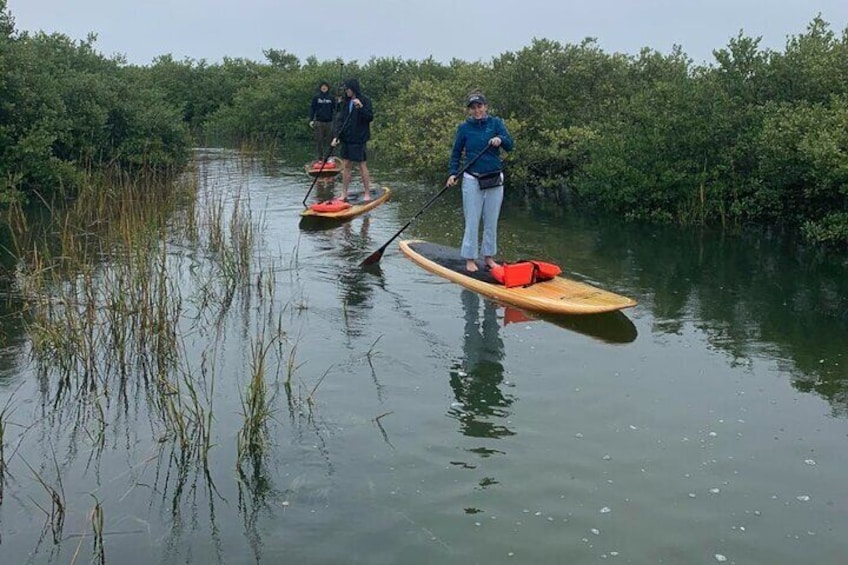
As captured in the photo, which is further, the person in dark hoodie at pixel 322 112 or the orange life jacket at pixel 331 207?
the person in dark hoodie at pixel 322 112

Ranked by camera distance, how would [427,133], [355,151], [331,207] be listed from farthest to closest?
[427,133], [355,151], [331,207]

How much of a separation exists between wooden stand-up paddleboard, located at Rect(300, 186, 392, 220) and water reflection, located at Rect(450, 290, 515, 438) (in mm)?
5056

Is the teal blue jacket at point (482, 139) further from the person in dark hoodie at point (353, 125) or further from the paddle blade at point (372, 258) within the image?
the person in dark hoodie at point (353, 125)

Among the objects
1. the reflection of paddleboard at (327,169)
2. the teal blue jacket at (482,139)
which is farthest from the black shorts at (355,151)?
the teal blue jacket at (482,139)

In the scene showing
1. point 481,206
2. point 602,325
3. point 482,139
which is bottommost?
point 602,325

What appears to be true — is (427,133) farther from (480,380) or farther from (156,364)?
(156,364)

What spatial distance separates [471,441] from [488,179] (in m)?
3.95

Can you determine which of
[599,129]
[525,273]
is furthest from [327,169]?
[525,273]

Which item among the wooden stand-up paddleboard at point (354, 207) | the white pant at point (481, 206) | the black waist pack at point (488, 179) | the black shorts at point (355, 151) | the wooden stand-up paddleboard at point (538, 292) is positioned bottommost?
Result: the wooden stand-up paddleboard at point (538, 292)

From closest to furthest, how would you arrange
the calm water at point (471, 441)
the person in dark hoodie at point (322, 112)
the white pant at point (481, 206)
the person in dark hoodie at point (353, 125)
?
the calm water at point (471, 441), the white pant at point (481, 206), the person in dark hoodie at point (353, 125), the person in dark hoodie at point (322, 112)

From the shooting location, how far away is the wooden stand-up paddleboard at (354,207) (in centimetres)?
1285

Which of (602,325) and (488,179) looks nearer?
(602,325)

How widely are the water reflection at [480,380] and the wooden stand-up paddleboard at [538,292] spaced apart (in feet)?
0.95

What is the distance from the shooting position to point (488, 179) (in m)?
8.67
